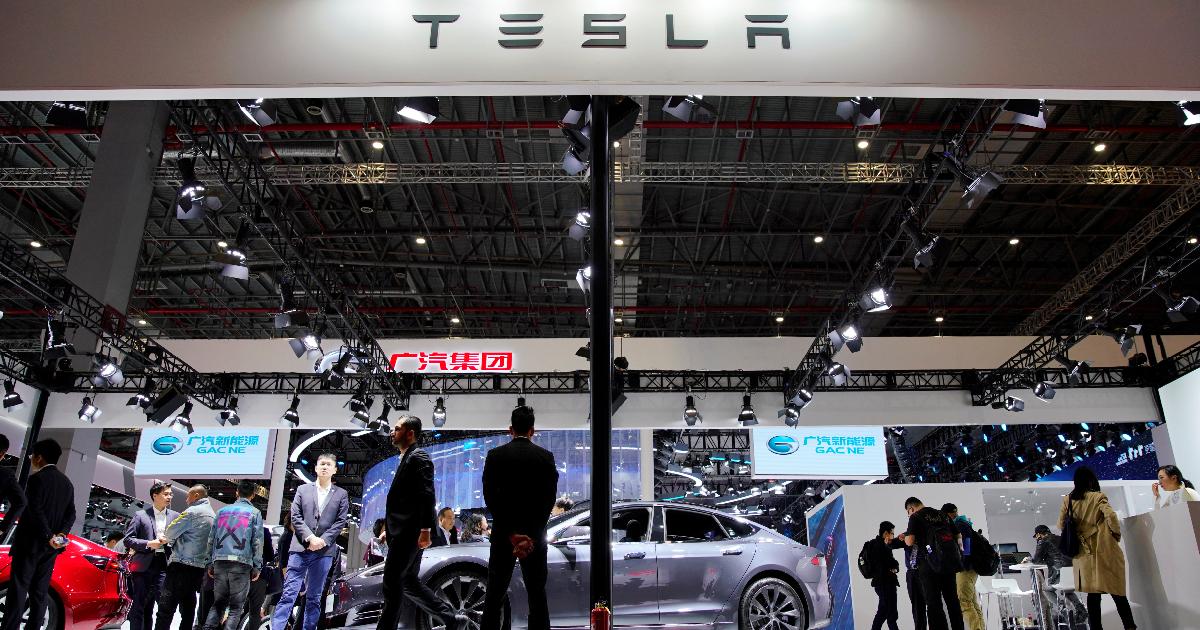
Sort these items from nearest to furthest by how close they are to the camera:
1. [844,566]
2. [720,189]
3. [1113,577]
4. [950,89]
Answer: [950,89], [1113,577], [844,566], [720,189]

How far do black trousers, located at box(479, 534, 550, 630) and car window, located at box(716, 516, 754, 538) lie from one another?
267cm

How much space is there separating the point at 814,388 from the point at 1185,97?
11.8m

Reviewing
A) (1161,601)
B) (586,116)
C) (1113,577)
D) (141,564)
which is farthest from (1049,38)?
(141,564)

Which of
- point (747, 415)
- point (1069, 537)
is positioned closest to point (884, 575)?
point (1069, 537)

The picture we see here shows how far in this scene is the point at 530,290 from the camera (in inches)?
706

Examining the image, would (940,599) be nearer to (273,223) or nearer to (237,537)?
(237,537)

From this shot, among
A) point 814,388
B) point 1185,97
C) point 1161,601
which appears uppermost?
point 814,388

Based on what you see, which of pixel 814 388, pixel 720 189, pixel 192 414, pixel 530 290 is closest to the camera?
pixel 720 189

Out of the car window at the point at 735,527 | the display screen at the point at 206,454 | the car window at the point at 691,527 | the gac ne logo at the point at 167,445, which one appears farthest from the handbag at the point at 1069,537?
the gac ne logo at the point at 167,445

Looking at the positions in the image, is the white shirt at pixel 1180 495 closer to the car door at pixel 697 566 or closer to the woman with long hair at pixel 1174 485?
the woman with long hair at pixel 1174 485

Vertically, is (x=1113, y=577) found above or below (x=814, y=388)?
below

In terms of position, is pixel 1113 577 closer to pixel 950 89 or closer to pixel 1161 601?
pixel 1161 601

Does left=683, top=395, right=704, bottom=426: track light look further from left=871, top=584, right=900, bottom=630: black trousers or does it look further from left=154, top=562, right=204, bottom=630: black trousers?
left=154, top=562, right=204, bottom=630: black trousers

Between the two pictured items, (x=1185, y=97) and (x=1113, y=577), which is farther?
(x=1113, y=577)
